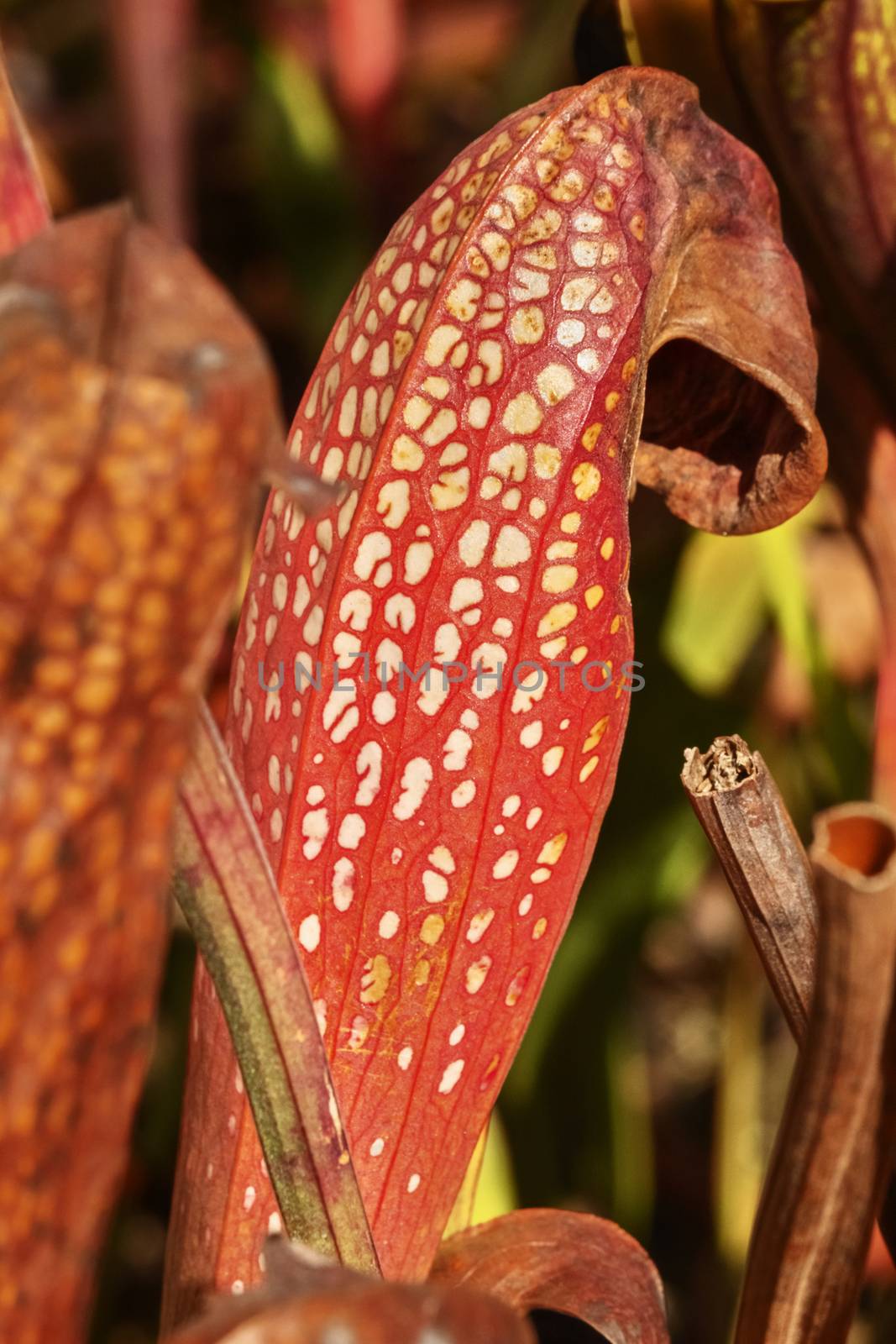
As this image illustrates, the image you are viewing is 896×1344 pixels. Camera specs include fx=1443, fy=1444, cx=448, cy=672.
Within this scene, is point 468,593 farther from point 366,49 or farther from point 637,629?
point 366,49

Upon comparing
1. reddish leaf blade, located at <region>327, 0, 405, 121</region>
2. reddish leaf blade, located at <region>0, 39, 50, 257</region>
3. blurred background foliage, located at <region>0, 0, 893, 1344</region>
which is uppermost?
reddish leaf blade, located at <region>0, 39, 50, 257</region>

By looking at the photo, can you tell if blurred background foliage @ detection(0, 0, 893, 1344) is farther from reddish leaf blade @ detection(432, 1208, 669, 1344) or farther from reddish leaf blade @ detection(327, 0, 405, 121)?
reddish leaf blade @ detection(432, 1208, 669, 1344)

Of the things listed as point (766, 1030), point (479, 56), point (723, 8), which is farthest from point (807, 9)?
point (479, 56)

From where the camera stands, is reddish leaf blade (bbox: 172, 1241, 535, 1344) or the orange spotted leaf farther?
the orange spotted leaf

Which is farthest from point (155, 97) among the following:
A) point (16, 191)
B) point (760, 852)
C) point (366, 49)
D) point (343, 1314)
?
point (343, 1314)

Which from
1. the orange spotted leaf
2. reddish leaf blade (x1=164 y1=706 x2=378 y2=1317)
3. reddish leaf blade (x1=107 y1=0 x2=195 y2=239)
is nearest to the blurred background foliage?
reddish leaf blade (x1=107 y1=0 x2=195 y2=239)

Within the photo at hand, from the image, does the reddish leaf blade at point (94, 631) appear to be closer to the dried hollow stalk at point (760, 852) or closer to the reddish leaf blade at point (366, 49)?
the dried hollow stalk at point (760, 852)

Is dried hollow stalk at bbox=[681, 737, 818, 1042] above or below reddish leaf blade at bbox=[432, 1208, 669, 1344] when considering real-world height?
above

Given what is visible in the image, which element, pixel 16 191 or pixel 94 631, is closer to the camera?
pixel 94 631
